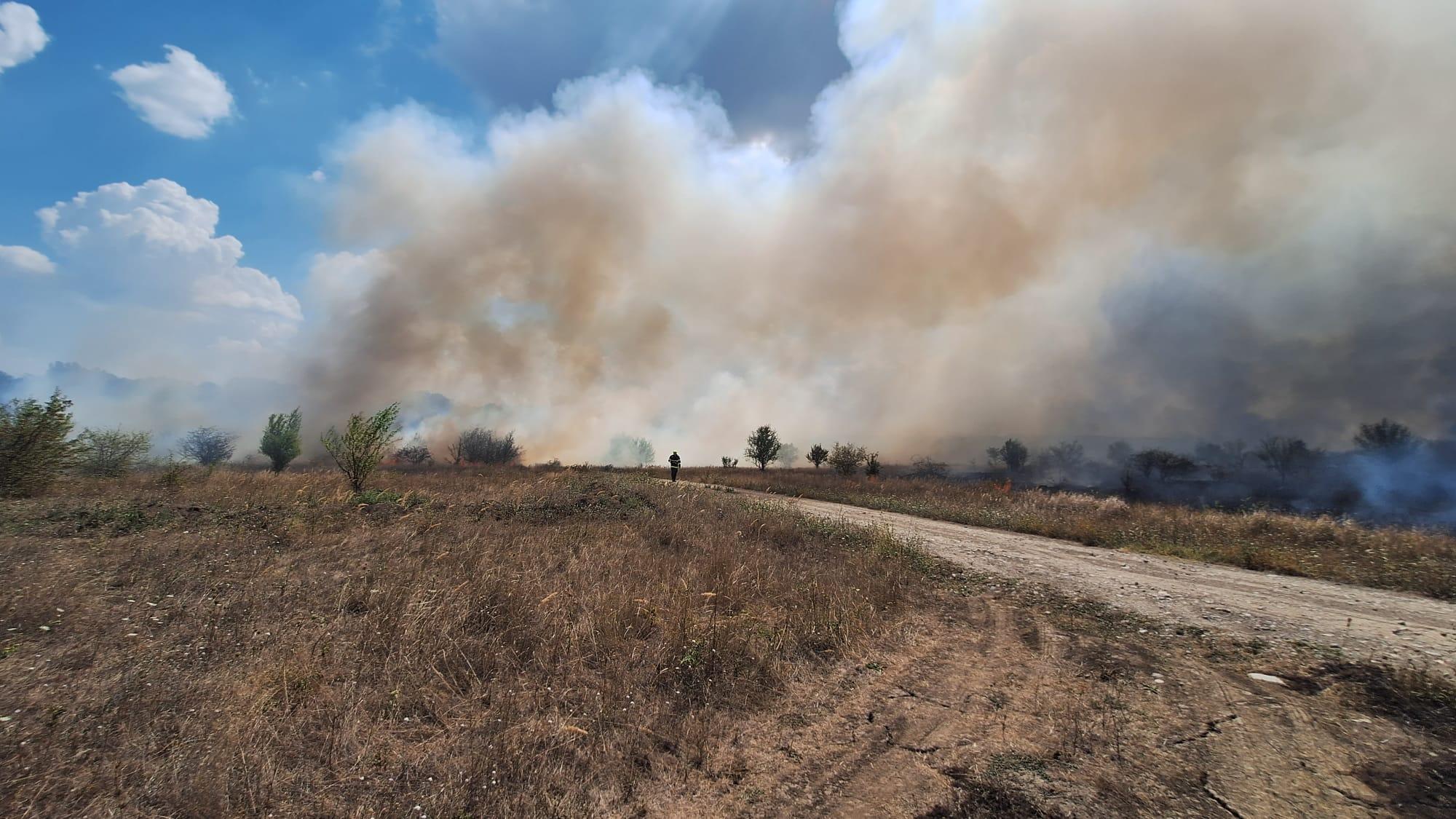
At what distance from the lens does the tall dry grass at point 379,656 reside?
3.53m

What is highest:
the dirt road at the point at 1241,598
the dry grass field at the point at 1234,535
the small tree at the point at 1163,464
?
the small tree at the point at 1163,464

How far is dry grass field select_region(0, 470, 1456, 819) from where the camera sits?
3.54 metres

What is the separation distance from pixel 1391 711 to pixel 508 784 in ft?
24.7

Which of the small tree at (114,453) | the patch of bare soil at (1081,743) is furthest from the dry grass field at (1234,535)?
the small tree at (114,453)

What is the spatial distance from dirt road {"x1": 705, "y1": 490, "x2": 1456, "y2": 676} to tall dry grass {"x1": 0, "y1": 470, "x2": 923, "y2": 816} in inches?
126

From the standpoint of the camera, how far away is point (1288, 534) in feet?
45.8

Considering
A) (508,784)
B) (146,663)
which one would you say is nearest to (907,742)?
(508,784)

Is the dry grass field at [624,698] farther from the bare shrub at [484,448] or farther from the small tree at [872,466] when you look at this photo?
the bare shrub at [484,448]

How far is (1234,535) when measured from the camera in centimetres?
1435

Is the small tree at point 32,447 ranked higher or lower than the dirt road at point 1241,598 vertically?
higher

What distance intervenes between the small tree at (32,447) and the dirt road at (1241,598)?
22.6 metres

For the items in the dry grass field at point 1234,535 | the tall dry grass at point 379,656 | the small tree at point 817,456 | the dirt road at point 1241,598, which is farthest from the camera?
the small tree at point 817,456

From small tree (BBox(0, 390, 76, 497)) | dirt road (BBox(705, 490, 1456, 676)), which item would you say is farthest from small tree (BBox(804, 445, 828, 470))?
small tree (BBox(0, 390, 76, 497))

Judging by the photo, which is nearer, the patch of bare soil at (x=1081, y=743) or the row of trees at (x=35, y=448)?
the patch of bare soil at (x=1081, y=743)
